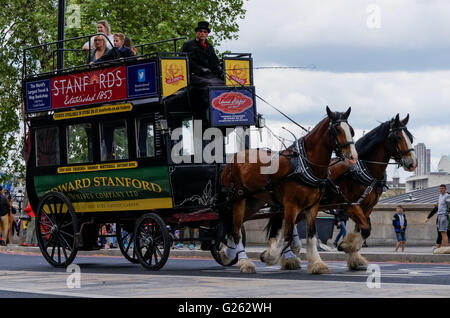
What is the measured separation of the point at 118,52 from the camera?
664 inches

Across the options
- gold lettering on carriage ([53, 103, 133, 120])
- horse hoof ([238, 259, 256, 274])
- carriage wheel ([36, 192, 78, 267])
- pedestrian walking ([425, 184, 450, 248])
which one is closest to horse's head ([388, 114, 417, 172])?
horse hoof ([238, 259, 256, 274])

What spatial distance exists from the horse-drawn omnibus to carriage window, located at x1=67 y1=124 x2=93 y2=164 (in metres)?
0.02

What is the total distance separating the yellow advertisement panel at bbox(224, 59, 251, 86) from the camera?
51.8 ft

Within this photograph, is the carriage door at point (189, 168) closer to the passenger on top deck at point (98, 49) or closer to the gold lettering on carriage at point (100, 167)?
the gold lettering on carriage at point (100, 167)

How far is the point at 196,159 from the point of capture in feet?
50.9

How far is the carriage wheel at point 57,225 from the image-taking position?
1677 centimetres

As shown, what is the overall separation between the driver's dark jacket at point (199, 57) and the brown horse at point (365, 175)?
8.94 feet

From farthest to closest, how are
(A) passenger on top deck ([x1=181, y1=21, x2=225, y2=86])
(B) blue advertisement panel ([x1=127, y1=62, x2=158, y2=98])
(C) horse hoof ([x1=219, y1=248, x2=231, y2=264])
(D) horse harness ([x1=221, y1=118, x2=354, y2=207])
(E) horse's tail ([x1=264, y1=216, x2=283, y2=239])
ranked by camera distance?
1. (C) horse hoof ([x1=219, y1=248, x2=231, y2=264])
2. (E) horse's tail ([x1=264, y1=216, x2=283, y2=239])
3. (A) passenger on top deck ([x1=181, y1=21, x2=225, y2=86])
4. (B) blue advertisement panel ([x1=127, y1=62, x2=158, y2=98])
5. (D) horse harness ([x1=221, y1=118, x2=354, y2=207])

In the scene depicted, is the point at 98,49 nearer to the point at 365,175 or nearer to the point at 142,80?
the point at 142,80

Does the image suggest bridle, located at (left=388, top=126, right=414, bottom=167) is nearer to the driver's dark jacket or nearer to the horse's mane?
the horse's mane

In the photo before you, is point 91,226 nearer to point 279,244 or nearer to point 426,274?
point 279,244

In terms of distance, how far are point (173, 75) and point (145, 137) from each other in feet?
3.88

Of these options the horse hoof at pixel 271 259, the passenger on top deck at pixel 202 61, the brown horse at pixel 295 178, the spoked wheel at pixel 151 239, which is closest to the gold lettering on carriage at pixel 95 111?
the passenger on top deck at pixel 202 61
